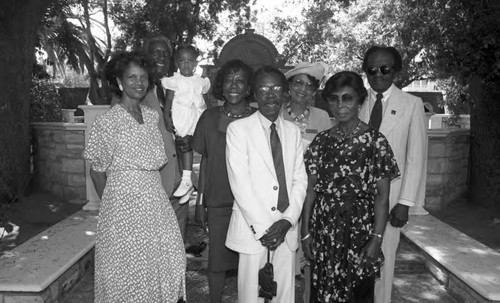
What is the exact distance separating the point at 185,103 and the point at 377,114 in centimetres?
157

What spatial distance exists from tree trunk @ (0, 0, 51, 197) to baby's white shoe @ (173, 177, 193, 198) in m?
3.18

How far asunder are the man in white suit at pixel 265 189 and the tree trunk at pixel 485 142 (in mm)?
4426

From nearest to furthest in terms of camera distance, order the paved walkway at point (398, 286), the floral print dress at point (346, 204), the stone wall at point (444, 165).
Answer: the floral print dress at point (346, 204)
the paved walkway at point (398, 286)
the stone wall at point (444, 165)

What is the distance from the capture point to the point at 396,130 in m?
3.25

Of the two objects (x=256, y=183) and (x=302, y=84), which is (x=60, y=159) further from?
(x=256, y=183)

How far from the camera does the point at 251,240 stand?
9.38ft

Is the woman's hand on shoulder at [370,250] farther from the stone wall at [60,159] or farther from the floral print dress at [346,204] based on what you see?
the stone wall at [60,159]

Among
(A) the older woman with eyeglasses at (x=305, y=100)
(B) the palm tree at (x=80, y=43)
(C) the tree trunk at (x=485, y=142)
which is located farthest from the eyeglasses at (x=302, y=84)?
(B) the palm tree at (x=80, y=43)

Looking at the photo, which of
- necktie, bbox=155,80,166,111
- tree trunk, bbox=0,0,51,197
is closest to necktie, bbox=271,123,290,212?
necktie, bbox=155,80,166,111

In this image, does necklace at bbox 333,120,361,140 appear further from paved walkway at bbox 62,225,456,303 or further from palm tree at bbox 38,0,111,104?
palm tree at bbox 38,0,111,104

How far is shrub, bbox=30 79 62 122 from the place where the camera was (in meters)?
7.72

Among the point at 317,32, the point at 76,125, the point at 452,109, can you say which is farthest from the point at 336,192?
the point at 317,32

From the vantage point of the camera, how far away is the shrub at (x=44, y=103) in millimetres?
7720

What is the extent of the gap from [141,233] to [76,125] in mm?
4078
